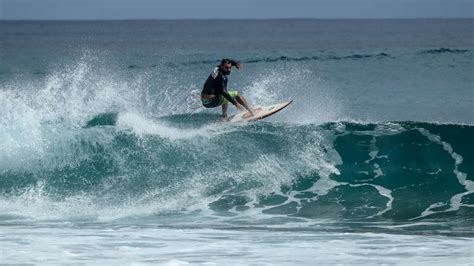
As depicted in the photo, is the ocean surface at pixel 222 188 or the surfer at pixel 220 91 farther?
the surfer at pixel 220 91

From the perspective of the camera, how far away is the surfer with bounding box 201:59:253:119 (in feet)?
55.9

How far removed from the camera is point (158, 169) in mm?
16578

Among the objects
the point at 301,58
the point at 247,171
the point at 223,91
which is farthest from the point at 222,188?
the point at 301,58

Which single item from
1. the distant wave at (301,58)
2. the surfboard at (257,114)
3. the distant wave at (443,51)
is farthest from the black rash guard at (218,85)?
the distant wave at (443,51)

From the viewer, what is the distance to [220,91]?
56.7ft

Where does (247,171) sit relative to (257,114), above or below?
below

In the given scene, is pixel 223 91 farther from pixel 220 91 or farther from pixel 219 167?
pixel 219 167

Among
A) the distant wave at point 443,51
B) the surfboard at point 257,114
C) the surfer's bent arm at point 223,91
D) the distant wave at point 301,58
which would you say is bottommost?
the surfboard at point 257,114

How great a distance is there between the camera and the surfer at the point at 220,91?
17031 mm

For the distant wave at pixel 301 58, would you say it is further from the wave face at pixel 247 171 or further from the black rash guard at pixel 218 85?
the black rash guard at pixel 218 85

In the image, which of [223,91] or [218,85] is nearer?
[223,91]

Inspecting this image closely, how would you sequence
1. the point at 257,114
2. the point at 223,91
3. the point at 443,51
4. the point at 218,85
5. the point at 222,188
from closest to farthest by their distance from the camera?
the point at 222,188 < the point at 223,91 < the point at 218,85 < the point at 257,114 < the point at 443,51

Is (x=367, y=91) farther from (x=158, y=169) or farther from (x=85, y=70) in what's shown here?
(x=158, y=169)

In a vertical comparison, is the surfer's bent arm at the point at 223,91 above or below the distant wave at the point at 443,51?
below
